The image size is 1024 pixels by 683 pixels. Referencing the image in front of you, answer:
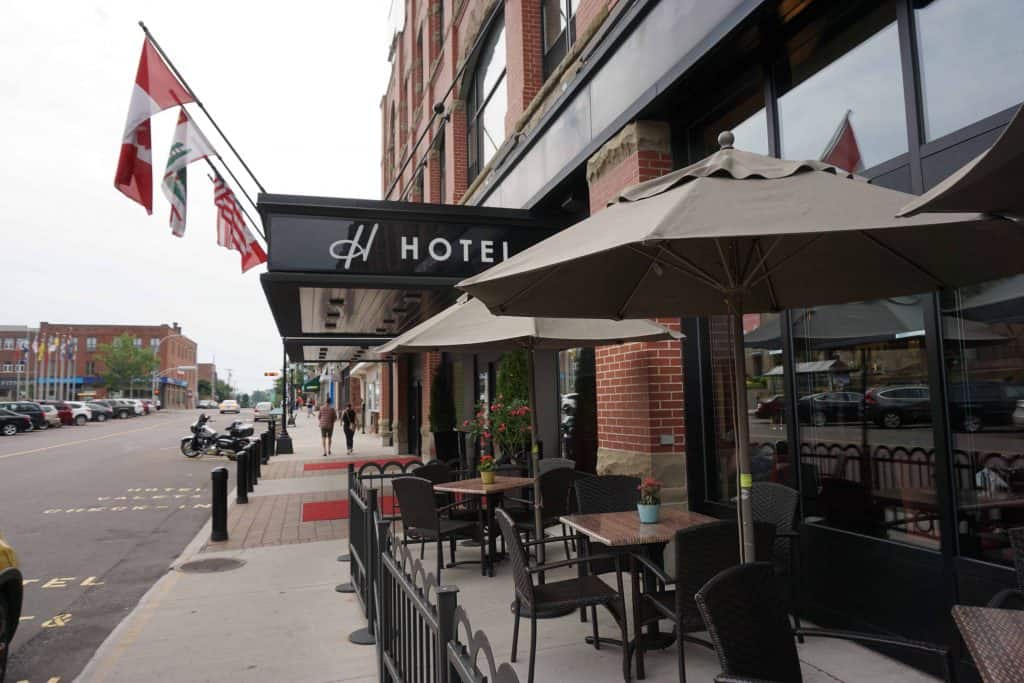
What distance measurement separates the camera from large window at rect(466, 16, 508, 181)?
1237 centimetres

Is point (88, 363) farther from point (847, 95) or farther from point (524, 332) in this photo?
point (847, 95)

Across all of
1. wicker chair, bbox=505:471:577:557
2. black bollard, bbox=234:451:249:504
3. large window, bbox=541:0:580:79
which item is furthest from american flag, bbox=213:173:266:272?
wicker chair, bbox=505:471:577:557

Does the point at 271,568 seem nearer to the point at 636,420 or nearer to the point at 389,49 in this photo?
the point at 636,420

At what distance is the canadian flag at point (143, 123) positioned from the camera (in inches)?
356

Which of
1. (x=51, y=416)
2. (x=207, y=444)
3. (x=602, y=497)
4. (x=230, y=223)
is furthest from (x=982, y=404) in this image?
(x=51, y=416)

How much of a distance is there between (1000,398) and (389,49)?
26.6m

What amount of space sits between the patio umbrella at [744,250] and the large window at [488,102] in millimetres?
8296

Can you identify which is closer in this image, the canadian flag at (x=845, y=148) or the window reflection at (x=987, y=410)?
the window reflection at (x=987, y=410)

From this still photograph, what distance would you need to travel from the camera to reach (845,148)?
4.70m

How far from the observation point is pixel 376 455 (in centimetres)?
2239

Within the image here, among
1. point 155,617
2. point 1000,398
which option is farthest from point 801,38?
point 155,617

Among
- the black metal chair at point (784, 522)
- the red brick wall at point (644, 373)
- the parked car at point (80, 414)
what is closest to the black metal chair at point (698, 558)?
the black metal chair at point (784, 522)

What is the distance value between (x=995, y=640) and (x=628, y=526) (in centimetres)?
235

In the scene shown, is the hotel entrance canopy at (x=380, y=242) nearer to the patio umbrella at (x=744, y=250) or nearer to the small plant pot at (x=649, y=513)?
the patio umbrella at (x=744, y=250)
